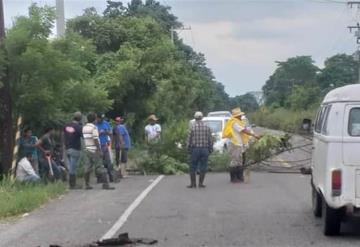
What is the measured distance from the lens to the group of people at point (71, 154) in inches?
752

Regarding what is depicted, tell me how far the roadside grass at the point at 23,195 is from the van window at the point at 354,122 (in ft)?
22.3

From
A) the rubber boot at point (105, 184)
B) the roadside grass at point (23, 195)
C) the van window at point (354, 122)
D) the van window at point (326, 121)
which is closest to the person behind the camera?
the van window at point (354, 122)

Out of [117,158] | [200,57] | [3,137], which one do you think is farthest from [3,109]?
[200,57]

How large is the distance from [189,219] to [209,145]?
19.8ft

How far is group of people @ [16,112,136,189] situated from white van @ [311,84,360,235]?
8.54m

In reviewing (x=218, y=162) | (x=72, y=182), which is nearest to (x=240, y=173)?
(x=218, y=162)

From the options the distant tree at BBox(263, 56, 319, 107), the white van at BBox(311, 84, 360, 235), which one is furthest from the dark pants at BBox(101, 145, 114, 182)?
the distant tree at BBox(263, 56, 319, 107)

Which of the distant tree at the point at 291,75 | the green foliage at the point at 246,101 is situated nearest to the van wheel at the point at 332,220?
the distant tree at the point at 291,75

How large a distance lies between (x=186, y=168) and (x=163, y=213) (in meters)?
9.64

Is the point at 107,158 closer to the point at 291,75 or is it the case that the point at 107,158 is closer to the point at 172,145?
the point at 172,145

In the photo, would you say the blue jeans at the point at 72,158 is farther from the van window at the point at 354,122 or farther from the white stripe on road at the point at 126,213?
the van window at the point at 354,122

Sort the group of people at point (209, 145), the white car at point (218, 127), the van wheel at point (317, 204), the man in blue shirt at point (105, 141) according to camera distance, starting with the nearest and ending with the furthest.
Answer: the van wheel at point (317, 204), the group of people at point (209, 145), the man in blue shirt at point (105, 141), the white car at point (218, 127)

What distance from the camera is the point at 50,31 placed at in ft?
66.6

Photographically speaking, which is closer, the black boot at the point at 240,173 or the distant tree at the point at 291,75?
the black boot at the point at 240,173
